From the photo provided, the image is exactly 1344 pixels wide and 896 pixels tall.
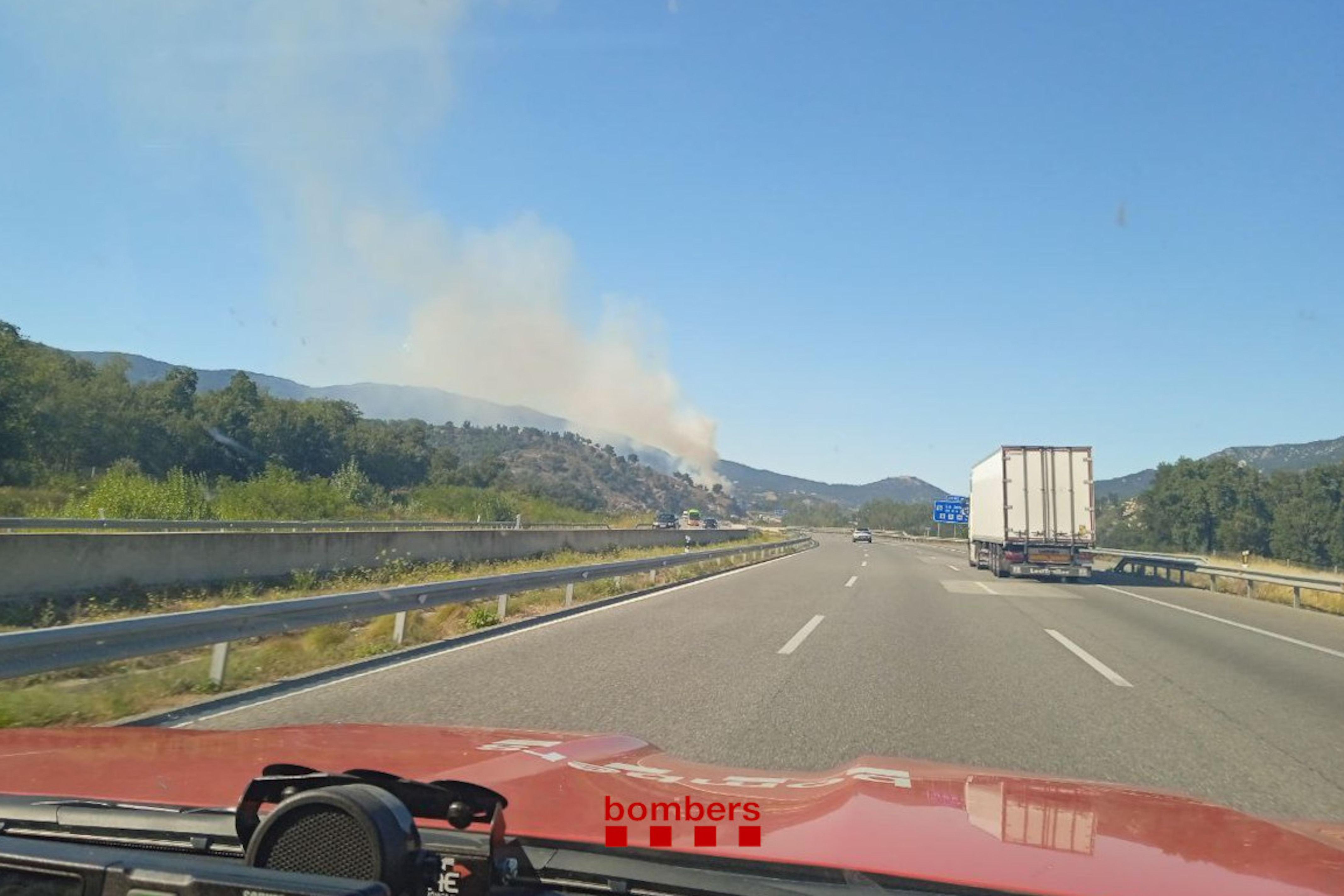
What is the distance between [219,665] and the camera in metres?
8.14

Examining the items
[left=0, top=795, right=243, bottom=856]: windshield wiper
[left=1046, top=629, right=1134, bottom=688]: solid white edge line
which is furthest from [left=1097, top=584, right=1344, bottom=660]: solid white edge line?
[left=0, top=795, right=243, bottom=856]: windshield wiper

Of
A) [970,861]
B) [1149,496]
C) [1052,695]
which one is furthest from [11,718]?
[1149,496]

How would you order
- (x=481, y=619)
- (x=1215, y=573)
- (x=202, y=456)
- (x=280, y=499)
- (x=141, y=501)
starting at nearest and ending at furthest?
(x=481, y=619) → (x=1215, y=573) → (x=141, y=501) → (x=280, y=499) → (x=202, y=456)

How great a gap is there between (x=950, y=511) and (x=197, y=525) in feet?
197

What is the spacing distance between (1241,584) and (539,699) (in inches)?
1003

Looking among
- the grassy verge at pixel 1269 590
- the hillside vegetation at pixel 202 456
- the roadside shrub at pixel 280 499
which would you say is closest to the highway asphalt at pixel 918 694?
the grassy verge at pixel 1269 590

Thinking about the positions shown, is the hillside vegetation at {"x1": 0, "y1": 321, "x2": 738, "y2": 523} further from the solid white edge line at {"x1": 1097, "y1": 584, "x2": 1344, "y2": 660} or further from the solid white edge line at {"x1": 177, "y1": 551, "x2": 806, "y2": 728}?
the solid white edge line at {"x1": 1097, "y1": 584, "x2": 1344, "y2": 660}

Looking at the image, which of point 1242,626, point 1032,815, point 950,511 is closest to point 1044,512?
point 1242,626

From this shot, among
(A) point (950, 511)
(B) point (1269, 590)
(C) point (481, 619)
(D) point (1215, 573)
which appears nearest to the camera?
(C) point (481, 619)

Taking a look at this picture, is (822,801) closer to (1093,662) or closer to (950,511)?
(1093,662)

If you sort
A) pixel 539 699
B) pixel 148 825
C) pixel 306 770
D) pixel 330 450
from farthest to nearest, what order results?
pixel 330 450 < pixel 539 699 < pixel 148 825 < pixel 306 770

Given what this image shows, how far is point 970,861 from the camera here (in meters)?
2.59

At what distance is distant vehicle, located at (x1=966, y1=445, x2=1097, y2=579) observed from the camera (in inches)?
1054

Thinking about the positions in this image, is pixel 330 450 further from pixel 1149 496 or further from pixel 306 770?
pixel 1149 496
